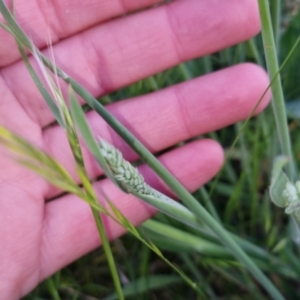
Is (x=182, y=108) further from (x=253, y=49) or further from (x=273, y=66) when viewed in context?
(x=273, y=66)

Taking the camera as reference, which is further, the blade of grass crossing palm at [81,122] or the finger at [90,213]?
the finger at [90,213]

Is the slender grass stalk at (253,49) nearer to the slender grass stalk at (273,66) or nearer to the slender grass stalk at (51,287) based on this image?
the slender grass stalk at (273,66)

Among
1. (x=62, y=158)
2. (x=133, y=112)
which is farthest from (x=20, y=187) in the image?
(x=133, y=112)

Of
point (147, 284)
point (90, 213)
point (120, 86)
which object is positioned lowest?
point (147, 284)

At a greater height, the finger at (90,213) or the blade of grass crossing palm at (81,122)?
the blade of grass crossing palm at (81,122)

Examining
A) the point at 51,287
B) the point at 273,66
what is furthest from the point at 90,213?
the point at 273,66

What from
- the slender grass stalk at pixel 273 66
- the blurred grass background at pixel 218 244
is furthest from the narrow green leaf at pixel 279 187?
the blurred grass background at pixel 218 244

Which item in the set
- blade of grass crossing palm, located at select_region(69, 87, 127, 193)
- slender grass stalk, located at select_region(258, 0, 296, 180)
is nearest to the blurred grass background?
slender grass stalk, located at select_region(258, 0, 296, 180)
